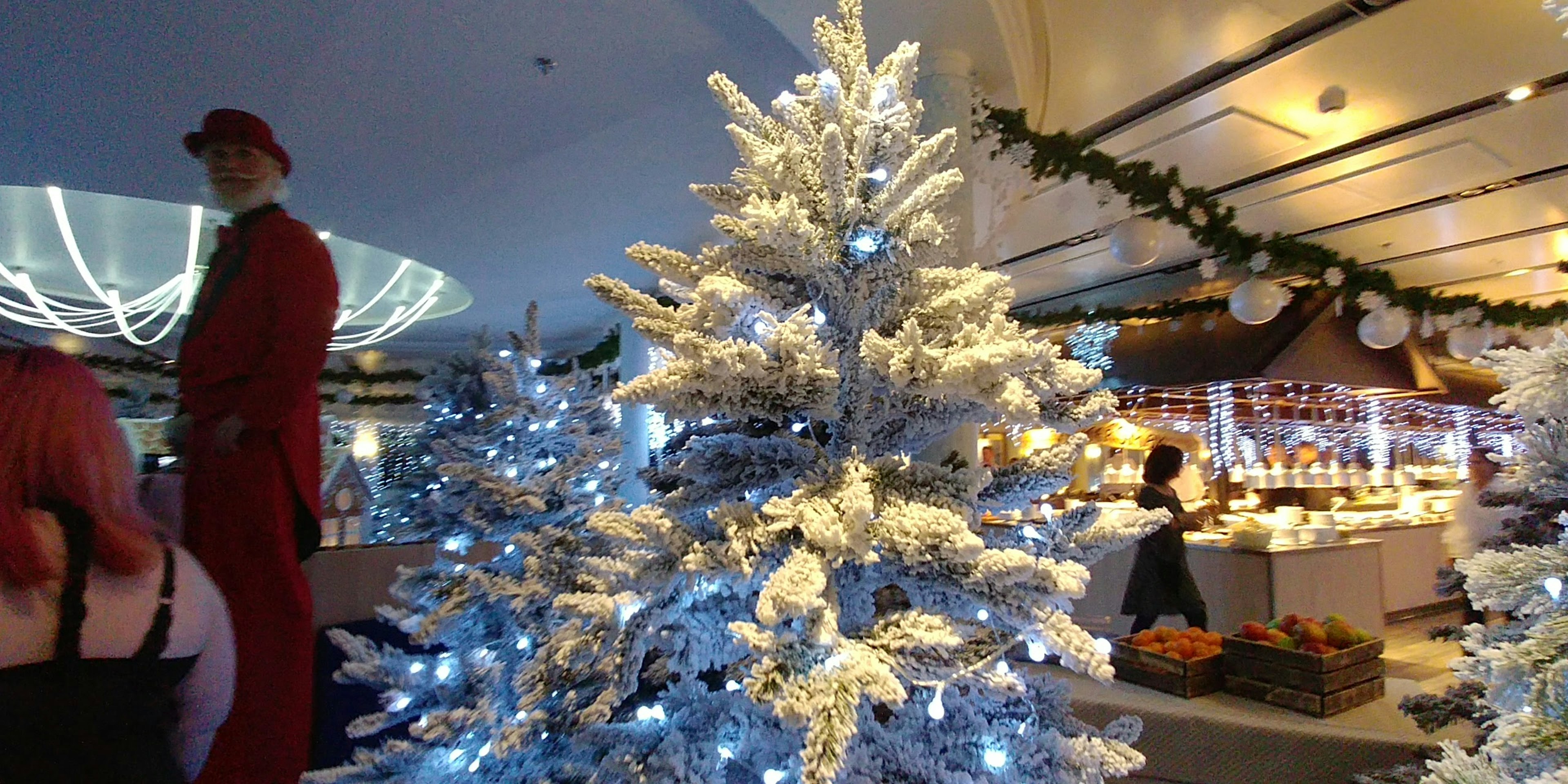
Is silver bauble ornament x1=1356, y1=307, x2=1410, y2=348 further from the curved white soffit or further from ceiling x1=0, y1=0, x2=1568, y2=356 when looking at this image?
the curved white soffit

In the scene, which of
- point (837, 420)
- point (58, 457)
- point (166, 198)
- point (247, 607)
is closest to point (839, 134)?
point (837, 420)

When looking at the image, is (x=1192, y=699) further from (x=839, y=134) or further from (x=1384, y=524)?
(x=1384, y=524)

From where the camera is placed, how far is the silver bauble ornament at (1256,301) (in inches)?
185

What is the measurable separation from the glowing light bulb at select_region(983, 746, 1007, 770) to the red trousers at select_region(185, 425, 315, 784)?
1.25 meters

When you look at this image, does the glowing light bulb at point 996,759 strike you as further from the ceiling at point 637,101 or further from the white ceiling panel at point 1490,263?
the white ceiling panel at point 1490,263

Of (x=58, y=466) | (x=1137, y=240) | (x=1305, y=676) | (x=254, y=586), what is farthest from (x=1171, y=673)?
(x=58, y=466)

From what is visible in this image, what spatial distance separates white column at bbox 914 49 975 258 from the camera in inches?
97.3

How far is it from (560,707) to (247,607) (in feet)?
2.05

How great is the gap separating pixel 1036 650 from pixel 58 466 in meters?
1.34

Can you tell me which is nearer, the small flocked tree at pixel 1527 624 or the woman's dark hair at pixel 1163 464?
the small flocked tree at pixel 1527 624

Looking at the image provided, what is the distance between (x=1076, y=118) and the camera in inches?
152

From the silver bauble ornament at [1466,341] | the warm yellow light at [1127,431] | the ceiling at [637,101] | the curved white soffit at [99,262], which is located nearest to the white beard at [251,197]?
the ceiling at [637,101]

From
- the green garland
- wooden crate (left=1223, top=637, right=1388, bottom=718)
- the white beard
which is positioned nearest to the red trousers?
the white beard

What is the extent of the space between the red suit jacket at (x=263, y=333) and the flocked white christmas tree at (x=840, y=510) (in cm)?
72
